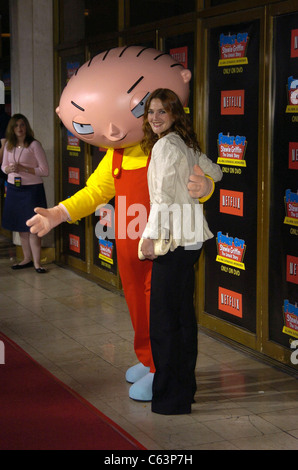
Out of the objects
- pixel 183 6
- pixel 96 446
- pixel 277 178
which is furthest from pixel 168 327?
pixel 183 6

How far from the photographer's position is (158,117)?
4016mm

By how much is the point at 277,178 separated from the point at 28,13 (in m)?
4.41

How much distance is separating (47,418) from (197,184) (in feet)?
4.92

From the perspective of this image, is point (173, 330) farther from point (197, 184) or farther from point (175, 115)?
point (175, 115)

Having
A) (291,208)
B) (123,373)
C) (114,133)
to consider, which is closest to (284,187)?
(291,208)

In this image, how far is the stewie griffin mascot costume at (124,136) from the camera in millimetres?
4125

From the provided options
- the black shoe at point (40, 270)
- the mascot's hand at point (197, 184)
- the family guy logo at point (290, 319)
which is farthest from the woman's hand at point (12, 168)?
the mascot's hand at point (197, 184)

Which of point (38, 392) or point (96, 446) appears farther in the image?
point (38, 392)

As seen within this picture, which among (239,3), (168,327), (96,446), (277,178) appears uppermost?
(239,3)

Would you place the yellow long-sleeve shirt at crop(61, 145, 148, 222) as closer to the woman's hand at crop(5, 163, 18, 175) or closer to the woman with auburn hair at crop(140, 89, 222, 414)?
the woman with auburn hair at crop(140, 89, 222, 414)

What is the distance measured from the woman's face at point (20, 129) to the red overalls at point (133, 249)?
140 inches

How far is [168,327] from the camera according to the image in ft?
13.5

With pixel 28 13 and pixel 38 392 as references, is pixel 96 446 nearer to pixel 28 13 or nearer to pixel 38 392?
pixel 38 392

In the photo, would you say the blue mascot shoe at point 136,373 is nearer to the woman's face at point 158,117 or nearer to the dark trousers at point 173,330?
the dark trousers at point 173,330
